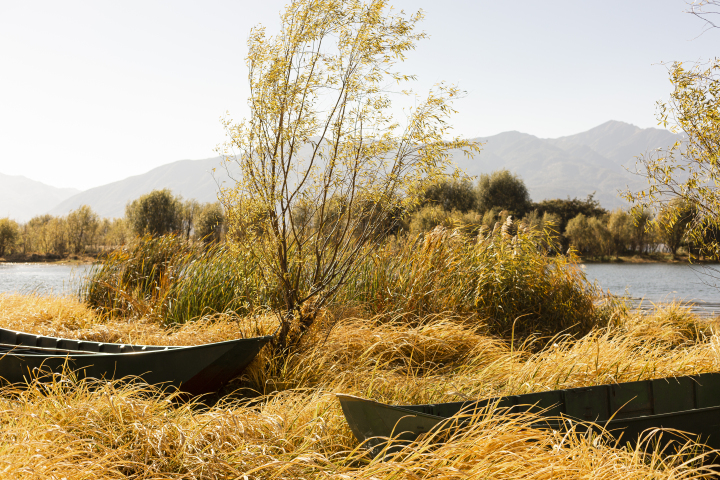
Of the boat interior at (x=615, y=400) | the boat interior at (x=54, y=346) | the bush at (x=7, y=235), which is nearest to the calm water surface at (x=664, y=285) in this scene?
the boat interior at (x=615, y=400)

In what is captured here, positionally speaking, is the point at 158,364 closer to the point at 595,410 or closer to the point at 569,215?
the point at 595,410

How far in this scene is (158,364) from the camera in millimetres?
3639

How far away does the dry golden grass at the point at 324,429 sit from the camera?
2059 mm

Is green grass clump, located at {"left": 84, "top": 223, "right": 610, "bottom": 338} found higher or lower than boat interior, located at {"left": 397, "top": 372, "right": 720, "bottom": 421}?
higher

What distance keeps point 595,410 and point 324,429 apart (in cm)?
185

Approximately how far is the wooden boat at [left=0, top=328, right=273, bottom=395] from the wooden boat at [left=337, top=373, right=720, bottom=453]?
1676mm

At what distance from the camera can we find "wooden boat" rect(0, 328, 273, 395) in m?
3.60

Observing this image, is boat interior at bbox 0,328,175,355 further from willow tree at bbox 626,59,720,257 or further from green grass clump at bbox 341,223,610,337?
willow tree at bbox 626,59,720,257

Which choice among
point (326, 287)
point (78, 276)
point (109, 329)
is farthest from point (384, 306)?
point (78, 276)

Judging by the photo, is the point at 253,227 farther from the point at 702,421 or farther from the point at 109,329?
the point at 702,421

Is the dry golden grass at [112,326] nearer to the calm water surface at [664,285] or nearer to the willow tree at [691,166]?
the willow tree at [691,166]

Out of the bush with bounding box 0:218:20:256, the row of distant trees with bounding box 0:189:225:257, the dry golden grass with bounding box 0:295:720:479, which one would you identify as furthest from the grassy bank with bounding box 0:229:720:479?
the bush with bounding box 0:218:20:256

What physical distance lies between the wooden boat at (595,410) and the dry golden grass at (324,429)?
0.37 feet

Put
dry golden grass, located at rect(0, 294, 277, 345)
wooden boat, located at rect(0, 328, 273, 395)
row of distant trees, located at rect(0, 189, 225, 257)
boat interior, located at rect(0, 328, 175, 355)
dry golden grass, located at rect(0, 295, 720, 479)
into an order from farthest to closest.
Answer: row of distant trees, located at rect(0, 189, 225, 257)
dry golden grass, located at rect(0, 294, 277, 345)
boat interior, located at rect(0, 328, 175, 355)
wooden boat, located at rect(0, 328, 273, 395)
dry golden grass, located at rect(0, 295, 720, 479)
